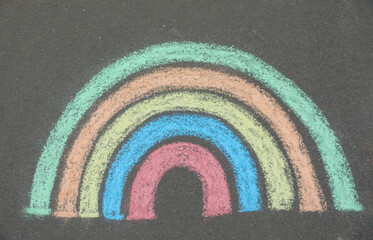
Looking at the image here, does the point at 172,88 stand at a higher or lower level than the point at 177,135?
higher

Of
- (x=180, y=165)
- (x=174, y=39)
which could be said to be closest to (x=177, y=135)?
(x=180, y=165)

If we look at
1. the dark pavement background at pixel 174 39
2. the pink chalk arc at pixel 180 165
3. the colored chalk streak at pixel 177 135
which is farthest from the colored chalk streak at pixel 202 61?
the pink chalk arc at pixel 180 165

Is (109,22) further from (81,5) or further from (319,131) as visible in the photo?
(319,131)

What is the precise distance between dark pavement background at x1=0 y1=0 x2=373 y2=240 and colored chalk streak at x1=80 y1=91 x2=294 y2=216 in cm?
17

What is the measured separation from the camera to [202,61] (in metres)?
2.18

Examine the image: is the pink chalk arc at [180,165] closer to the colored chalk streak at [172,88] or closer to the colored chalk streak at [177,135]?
the colored chalk streak at [177,135]

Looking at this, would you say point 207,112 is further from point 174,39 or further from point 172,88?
point 174,39

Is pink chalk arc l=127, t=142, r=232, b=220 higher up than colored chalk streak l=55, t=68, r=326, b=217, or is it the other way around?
colored chalk streak l=55, t=68, r=326, b=217

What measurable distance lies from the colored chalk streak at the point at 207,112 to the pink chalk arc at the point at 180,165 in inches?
10.4

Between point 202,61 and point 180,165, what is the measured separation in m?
0.78

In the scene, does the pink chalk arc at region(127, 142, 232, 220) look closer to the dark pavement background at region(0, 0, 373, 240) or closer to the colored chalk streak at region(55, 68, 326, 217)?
the dark pavement background at region(0, 0, 373, 240)

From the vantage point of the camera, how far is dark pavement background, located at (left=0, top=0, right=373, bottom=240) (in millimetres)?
2070

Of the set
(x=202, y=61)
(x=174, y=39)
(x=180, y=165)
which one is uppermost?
(x=174, y=39)

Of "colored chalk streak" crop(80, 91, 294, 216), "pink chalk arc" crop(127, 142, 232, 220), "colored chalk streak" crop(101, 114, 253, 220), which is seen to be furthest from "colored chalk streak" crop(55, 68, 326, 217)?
"pink chalk arc" crop(127, 142, 232, 220)
